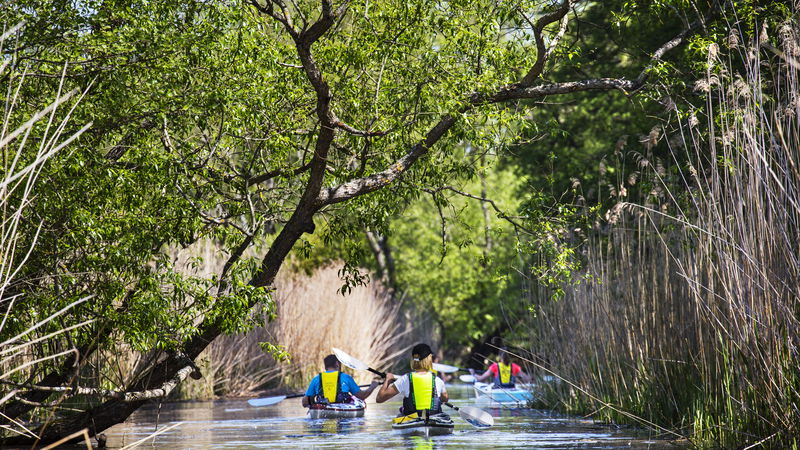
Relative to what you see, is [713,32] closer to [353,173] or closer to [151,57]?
[353,173]

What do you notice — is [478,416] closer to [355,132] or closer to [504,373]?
[355,132]

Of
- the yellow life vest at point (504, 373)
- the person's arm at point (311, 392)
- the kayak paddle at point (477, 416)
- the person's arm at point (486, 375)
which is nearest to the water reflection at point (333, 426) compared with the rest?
the person's arm at point (311, 392)

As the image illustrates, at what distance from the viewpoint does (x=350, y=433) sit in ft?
43.5

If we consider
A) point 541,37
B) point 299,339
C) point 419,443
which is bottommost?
point 419,443

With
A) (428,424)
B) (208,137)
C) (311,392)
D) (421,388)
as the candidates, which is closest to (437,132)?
(208,137)

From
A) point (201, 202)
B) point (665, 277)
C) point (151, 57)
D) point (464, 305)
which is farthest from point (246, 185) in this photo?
point (464, 305)

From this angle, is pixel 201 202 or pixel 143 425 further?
pixel 143 425

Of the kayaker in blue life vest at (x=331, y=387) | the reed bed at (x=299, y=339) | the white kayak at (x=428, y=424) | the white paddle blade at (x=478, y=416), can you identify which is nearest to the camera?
the white kayak at (x=428, y=424)

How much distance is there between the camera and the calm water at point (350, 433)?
10984mm

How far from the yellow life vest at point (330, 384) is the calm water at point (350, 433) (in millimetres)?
433

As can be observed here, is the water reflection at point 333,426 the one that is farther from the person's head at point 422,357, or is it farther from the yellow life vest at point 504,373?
the yellow life vest at point 504,373

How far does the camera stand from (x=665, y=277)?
32.9 feet

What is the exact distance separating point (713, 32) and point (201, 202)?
6.26 metres

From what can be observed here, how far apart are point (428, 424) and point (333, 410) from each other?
3.49m
